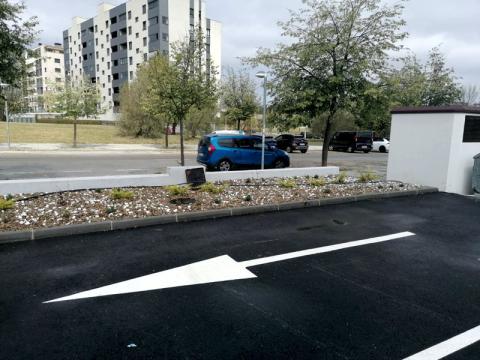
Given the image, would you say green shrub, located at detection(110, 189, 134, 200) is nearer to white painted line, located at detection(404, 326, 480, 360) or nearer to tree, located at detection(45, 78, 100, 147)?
white painted line, located at detection(404, 326, 480, 360)

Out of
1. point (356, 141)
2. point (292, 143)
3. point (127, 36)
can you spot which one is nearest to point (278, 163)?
point (292, 143)

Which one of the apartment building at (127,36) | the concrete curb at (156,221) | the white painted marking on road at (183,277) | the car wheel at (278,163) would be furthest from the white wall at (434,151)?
the apartment building at (127,36)

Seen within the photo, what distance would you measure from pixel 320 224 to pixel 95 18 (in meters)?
81.2

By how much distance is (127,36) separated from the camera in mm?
66625

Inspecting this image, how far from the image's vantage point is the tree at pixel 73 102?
2609 centimetres

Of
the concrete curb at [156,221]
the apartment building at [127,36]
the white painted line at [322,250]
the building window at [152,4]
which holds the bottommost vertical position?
the white painted line at [322,250]

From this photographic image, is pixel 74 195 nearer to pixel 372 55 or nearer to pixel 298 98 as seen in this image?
pixel 298 98

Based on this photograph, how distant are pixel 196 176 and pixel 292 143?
72.4 ft

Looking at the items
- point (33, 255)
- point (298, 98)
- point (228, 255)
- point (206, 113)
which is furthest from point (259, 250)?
point (206, 113)

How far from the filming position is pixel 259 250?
542 cm

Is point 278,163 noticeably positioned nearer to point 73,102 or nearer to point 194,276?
point 194,276

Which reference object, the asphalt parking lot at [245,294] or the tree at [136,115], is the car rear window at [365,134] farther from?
the asphalt parking lot at [245,294]

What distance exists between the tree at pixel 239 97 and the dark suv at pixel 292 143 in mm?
5810

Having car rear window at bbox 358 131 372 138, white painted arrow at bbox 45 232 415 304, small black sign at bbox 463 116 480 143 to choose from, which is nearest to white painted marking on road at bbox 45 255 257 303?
white painted arrow at bbox 45 232 415 304
